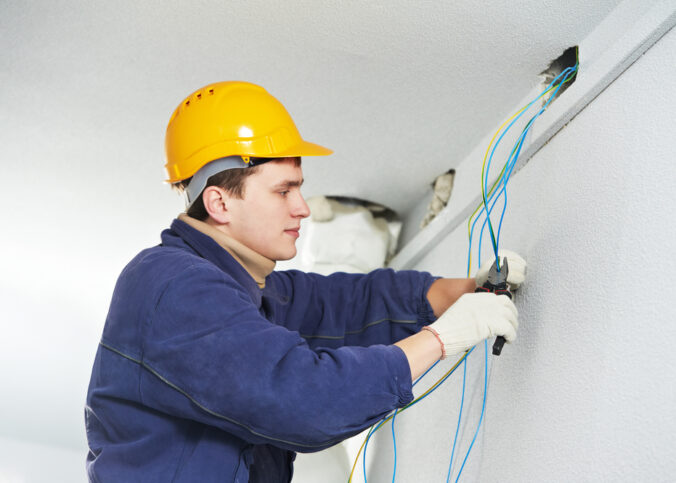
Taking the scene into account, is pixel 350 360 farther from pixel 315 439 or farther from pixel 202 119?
pixel 202 119

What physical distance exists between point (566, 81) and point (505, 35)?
0.58 ft

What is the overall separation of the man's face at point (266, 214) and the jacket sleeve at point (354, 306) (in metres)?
0.16

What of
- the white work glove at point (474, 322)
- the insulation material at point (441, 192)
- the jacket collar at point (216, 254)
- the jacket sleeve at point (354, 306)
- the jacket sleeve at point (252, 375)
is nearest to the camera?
the jacket sleeve at point (252, 375)

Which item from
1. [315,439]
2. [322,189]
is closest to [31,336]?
[322,189]

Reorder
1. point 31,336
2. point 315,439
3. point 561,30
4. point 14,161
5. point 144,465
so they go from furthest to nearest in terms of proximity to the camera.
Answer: point 31,336, point 14,161, point 561,30, point 144,465, point 315,439

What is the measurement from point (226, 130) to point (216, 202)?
17 centimetres

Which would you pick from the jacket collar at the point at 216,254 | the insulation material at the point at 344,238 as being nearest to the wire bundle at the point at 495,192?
the jacket collar at the point at 216,254

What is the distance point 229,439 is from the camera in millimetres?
1272

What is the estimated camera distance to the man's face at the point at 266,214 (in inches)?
59.2

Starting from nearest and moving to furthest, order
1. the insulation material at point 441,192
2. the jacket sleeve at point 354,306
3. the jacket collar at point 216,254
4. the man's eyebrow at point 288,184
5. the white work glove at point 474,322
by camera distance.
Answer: the white work glove at point 474,322
the jacket collar at point 216,254
the man's eyebrow at point 288,184
the jacket sleeve at point 354,306
the insulation material at point 441,192

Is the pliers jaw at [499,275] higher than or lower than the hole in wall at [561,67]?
lower

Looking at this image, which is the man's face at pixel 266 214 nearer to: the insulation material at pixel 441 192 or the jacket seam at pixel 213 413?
the jacket seam at pixel 213 413

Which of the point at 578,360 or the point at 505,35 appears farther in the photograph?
the point at 505,35

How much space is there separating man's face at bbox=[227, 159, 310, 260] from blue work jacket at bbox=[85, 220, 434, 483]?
0.09 metres
